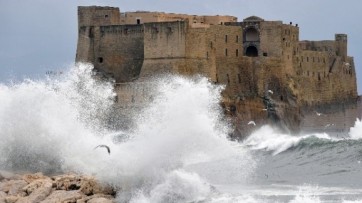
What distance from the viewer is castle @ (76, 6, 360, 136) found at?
55188 mm

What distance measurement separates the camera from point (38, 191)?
30734 millimetres

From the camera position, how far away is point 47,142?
124 feet

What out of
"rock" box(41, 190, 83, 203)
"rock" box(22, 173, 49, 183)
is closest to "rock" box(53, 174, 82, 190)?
"rock" box(41, 190, 83, 203)

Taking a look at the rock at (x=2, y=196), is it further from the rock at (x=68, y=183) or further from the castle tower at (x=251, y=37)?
the castle tower at (x=251, y=37)

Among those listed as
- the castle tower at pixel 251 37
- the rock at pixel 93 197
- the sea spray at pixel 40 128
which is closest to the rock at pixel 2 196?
the rock at pixel 93 197

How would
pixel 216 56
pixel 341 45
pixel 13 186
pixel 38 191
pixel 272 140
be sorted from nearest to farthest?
pixel 38 191, pixel 13 186, pixel 272 140, pixel 216 56, pixel 341 45

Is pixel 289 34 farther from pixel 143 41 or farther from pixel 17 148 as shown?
pixel 17 148

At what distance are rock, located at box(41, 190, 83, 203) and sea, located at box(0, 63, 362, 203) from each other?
3.71 ft

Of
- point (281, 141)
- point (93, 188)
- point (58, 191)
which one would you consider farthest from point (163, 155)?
point (281, 141)

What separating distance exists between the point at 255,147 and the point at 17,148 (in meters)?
18.6

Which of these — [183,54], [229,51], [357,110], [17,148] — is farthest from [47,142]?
[357,110]

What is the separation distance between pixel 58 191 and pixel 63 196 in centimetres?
62

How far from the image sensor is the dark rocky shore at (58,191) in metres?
29.7

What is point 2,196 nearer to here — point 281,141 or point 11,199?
point 11,199
